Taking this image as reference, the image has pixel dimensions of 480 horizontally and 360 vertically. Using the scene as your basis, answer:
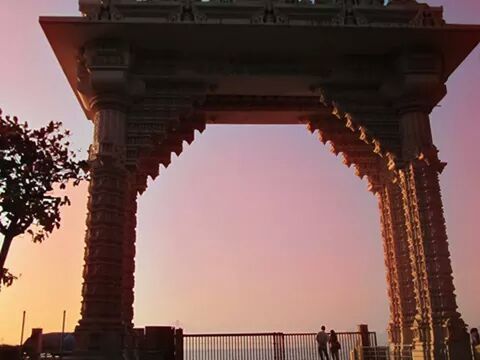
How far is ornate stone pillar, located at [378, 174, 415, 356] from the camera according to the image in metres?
14.5

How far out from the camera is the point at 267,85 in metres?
14.6

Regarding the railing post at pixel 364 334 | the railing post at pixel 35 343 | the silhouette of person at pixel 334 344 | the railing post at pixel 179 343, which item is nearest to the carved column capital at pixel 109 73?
the railing post at pixel 35 343

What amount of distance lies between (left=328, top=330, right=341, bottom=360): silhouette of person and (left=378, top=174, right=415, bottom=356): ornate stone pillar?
9.03 ft

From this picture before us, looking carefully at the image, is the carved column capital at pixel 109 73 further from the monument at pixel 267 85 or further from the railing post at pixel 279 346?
the railing post at pixel 279 346

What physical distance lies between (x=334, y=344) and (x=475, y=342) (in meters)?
5.88

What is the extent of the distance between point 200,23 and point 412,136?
5.79m

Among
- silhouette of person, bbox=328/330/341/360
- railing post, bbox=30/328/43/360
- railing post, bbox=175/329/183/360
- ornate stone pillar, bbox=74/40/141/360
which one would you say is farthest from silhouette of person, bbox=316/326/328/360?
railing post, bbox=30/328/43/360

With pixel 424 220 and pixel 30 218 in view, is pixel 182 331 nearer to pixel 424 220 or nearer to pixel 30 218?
pixel 30 218

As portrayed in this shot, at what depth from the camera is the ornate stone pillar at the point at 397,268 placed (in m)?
14.5

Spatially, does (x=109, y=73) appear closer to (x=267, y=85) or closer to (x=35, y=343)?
(x=267, y=85)

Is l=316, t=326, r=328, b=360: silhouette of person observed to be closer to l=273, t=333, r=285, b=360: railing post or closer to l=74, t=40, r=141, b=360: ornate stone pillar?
l=273, t=333, r=285, b=360: railing post

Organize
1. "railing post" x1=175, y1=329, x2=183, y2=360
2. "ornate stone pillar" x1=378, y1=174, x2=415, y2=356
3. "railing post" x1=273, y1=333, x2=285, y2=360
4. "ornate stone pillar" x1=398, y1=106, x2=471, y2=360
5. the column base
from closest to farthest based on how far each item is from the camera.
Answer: the column base, "ornate stone pillar" x1=398, y1=106, x2=471, y2=360, "ornate stone pillar" x1=378, y1=174, x2=415, y2=356, "railing post" x1=175, y1=329, x2=183, y2=360, "railing post" x1=273, y1=333, x2=285, y2=360

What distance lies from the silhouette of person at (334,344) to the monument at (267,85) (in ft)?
9.70

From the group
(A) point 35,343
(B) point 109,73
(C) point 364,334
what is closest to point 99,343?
(A) point 35,343
